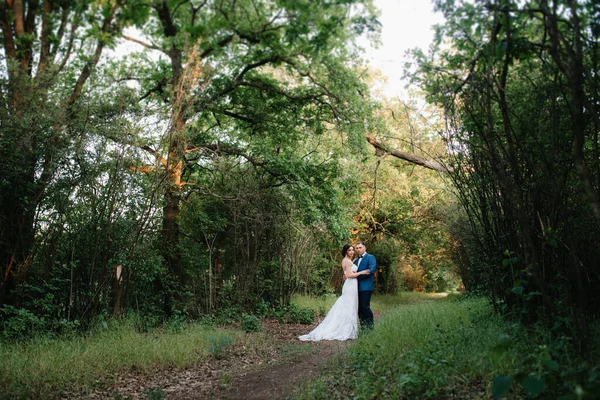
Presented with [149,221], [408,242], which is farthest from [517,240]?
[408,242]

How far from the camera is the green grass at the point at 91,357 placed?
488 centimetres

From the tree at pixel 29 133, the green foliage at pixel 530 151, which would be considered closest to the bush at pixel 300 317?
the green foliage at pixel 530 151

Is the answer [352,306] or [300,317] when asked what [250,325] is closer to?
[352,306]

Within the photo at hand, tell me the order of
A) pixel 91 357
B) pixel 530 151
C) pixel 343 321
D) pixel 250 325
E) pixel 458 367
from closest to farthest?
pixel 458 367 → pixel 530 151 → pixel 91 357 → pixel 343 321 → pixel 250 325

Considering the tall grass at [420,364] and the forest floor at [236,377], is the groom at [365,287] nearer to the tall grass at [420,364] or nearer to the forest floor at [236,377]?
the forest floor at [236,377]

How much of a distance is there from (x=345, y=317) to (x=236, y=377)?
3.70 metres

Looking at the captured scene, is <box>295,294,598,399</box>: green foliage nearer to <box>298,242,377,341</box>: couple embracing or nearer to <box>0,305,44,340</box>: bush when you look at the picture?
<box>298,242,377,341</box>: couple embracing

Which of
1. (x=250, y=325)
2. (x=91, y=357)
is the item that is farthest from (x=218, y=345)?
(x=250, y=325)

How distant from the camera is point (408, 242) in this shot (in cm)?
2128

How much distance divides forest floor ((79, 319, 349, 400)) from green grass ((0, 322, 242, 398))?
0.16 metres

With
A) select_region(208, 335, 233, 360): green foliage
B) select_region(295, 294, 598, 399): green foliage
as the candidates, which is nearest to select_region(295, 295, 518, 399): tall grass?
select_region(295, 294, 598, 399): green foliage

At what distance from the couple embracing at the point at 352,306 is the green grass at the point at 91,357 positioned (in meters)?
2.05

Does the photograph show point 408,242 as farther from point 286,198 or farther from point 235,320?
point 235,320

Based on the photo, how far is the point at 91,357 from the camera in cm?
570
